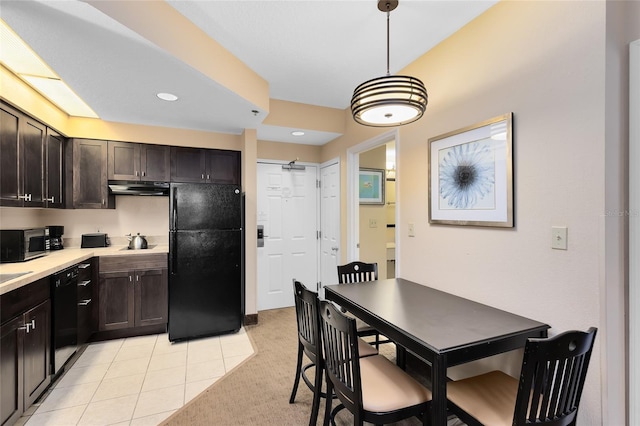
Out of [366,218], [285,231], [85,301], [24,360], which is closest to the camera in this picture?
[24,360]

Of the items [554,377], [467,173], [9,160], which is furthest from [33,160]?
[554,377]

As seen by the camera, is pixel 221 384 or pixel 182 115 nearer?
pixel 221 384

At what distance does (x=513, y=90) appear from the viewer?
1.84 m

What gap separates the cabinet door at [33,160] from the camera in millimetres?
2582

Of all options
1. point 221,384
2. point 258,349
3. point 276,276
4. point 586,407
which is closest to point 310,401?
point 221,384

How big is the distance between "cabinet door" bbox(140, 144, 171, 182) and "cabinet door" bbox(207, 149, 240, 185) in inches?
19.1

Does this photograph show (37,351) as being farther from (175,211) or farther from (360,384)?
(360,384)

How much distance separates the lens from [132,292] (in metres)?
3.25

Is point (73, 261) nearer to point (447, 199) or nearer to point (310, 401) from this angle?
point (310, 401)

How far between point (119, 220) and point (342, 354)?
137 inches

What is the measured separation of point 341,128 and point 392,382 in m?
3.06

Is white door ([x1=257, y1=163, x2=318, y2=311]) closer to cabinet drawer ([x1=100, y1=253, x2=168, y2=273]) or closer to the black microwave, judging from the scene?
cabinet drawer ([x1=100, y1=253, x2=168, y2=273])

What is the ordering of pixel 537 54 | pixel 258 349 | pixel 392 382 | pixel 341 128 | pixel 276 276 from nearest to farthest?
pixel 392 382, pixel 537 54, pixel 258 349, pixel 341 128, pixel 276 276

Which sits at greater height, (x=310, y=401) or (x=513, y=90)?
(x=513, y=90)
